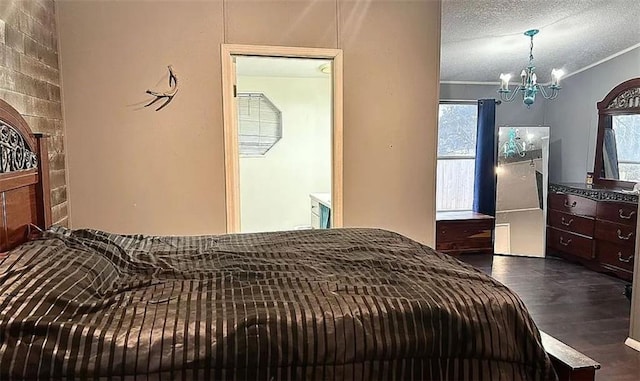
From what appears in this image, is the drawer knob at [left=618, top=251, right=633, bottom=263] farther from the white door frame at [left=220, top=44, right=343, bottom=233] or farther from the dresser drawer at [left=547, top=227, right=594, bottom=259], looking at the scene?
the white door frame at [left=220, top=44, right=343, bottom=233]

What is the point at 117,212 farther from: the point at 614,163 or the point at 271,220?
the point at 614,163

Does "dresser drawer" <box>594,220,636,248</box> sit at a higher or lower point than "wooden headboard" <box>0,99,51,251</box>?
lower

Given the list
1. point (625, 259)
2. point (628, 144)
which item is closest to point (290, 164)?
point (625, 259)

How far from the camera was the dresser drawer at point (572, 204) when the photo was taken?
4867mm

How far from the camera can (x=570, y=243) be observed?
17.0ft

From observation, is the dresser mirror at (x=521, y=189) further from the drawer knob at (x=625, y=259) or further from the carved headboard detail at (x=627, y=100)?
the drawer knob at (x=625, y=259)

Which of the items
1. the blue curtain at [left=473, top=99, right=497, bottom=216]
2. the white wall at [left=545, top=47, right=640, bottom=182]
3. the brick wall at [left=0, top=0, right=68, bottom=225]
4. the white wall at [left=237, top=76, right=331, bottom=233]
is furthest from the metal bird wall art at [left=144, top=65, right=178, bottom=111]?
the white wall at [left=545, top=47, right=640, bottom=182]

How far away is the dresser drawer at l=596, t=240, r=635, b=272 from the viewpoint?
4.41 meters

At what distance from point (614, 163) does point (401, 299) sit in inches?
192

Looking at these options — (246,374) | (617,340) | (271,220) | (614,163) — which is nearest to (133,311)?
(246,374)

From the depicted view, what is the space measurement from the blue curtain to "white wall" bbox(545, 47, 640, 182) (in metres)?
0.93

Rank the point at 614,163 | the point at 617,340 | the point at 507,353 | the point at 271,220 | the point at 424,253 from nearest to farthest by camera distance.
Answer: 1. the point at 507,353
2. the point at 424,253
3. the point at 617,340
4. the point at 614,163
5. the point at 271,220

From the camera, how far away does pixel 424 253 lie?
1.95 meters

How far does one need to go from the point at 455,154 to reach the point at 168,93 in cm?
409
